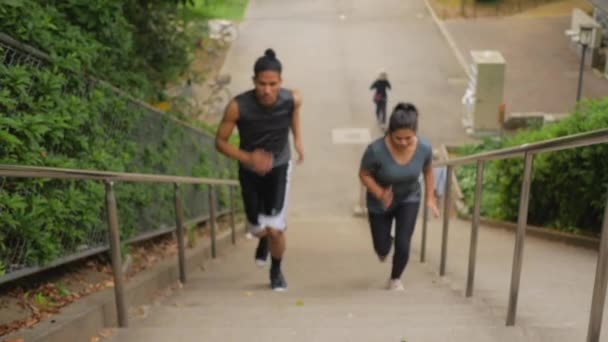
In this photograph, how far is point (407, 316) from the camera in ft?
13.9

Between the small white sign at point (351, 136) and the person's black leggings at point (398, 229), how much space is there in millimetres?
12460

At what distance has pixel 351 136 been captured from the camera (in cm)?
1825

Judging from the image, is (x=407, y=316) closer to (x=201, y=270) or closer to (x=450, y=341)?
(x=450, y=341)

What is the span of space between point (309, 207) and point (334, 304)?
9.72 metres

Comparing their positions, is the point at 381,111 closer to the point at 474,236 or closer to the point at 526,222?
the point at 474,236

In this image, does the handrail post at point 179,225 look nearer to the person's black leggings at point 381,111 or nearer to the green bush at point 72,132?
the green bush at point 72,132

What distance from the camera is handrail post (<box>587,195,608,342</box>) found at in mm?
2924

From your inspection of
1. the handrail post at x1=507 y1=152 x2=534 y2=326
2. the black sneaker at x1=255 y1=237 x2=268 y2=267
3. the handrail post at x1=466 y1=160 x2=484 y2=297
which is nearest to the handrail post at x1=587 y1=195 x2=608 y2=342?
the handrail post at x1=507 y1=152 x2=534 y2=326

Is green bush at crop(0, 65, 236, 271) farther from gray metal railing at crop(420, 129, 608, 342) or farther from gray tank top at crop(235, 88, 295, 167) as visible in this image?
gray metal railing at crop(420, 129, 608, 342)

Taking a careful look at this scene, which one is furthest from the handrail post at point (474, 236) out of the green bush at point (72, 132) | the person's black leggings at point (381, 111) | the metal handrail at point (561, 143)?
the person's black leggings at point (381, 111)

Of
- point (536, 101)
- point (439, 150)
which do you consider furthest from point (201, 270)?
point (536, 101)

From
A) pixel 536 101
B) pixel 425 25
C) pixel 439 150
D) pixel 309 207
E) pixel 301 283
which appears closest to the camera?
pixel 301 283

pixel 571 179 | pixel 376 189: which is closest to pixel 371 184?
pixel 376 189

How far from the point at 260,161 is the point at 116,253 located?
119 cm
